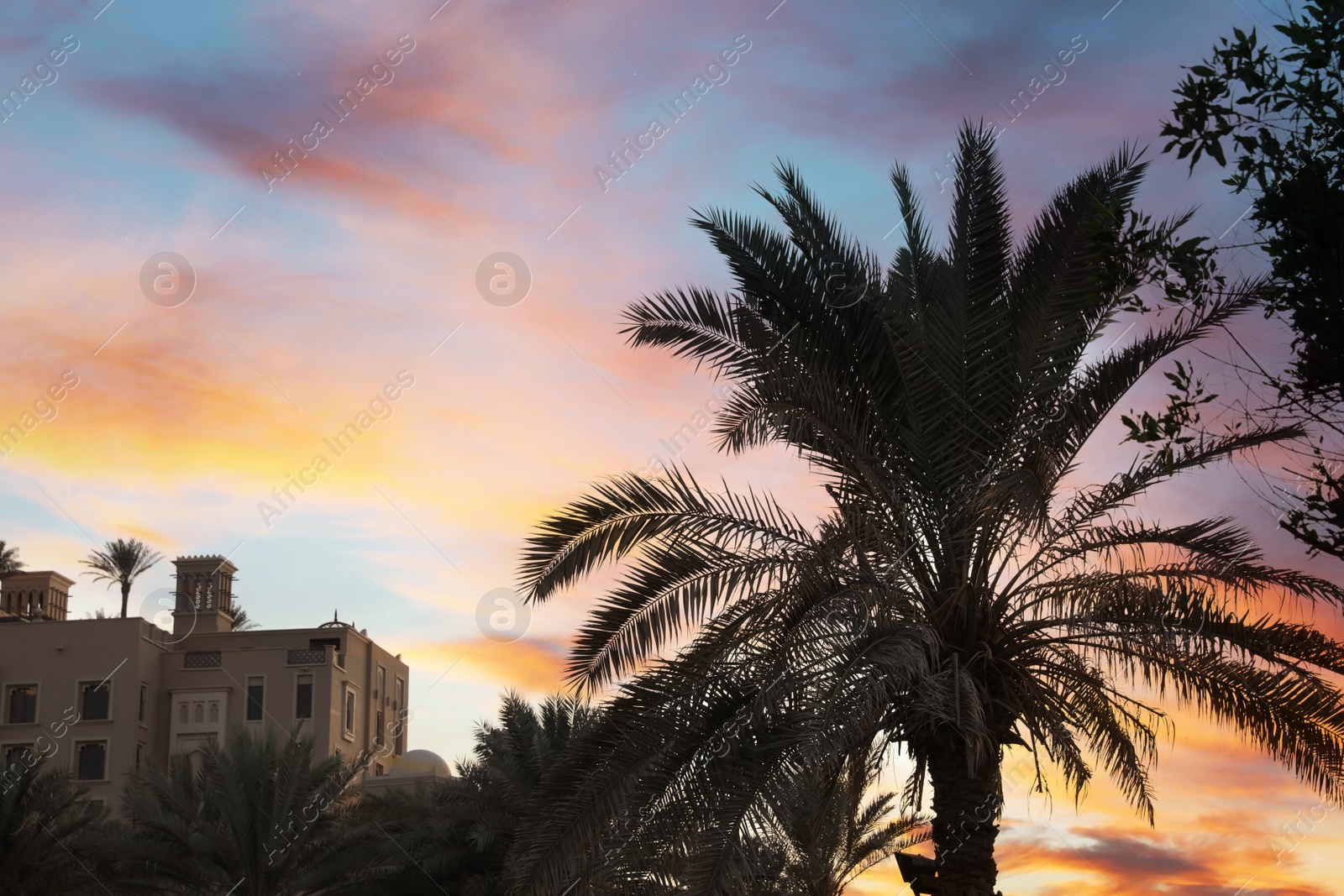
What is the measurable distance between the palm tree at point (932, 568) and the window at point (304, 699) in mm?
43812

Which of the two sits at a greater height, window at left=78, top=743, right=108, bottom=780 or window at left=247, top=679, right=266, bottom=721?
window at left=247, top=679, right=266, bottom=721

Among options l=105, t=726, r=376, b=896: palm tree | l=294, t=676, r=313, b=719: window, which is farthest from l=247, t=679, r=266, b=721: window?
l=105, t=726, r=376, b=896: palm tree

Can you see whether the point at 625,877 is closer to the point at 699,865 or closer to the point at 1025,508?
the point at 699,865

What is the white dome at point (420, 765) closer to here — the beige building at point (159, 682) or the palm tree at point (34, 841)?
the beige building at point (159, 682)

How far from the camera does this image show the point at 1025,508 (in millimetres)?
9797

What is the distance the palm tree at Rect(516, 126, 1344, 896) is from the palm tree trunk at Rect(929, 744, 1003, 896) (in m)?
0.02

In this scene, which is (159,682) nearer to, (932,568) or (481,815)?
(481,815)

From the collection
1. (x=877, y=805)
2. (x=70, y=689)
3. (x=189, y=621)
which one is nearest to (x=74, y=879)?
(x=877, y=805)

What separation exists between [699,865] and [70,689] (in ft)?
150

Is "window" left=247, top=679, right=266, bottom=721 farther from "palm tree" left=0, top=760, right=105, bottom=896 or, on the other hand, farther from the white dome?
"palm tree" left=0, top=760, right=105, bottom=896

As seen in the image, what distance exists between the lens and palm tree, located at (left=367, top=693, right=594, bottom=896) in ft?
76.6

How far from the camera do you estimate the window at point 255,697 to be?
5144 cm

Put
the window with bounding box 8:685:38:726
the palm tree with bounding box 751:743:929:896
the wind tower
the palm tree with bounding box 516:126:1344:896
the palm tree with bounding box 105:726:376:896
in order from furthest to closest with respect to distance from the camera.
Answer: the wind tower, the window with bounding box 8:685:38:726, the palm tree with bounding box 105:726:376:896, the palm tree with bounding box 751:743:929:896, the palm tree with bounding box 516:126:1344:896

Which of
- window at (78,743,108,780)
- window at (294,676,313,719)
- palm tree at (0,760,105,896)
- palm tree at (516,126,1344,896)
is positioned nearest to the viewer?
palm tree at (516,126,1344,896)
